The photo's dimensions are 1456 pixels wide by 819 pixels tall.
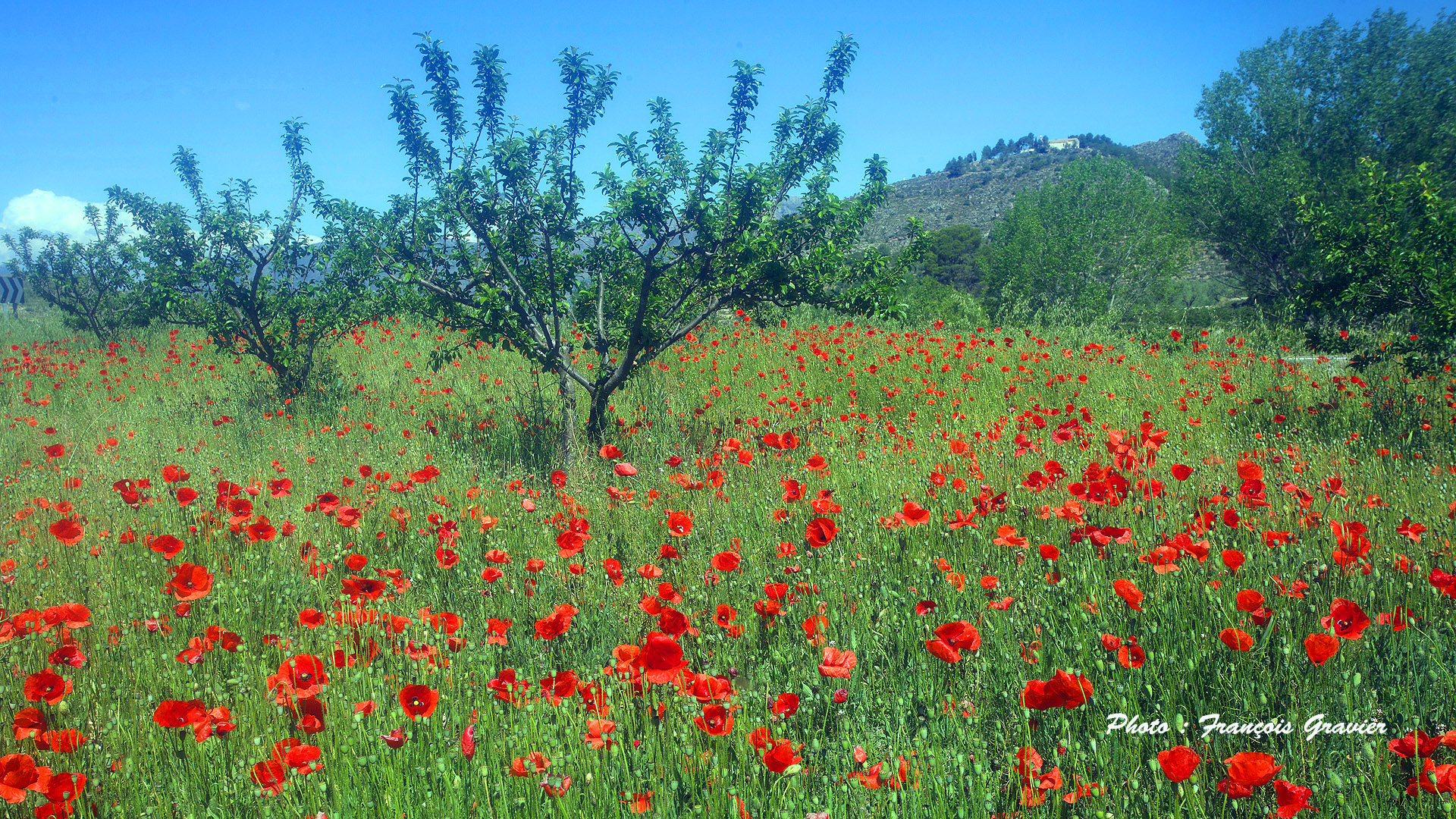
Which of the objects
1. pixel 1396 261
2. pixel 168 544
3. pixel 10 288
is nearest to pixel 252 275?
pixel 168 544

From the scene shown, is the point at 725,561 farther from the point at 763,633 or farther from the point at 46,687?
the point at 46,687

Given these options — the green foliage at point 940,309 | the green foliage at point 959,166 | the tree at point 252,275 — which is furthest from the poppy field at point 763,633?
the green foliage at point 959,166

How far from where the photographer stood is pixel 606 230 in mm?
5367

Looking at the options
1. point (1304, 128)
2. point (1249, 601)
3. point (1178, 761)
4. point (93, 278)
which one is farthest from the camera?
point (1304, 128)

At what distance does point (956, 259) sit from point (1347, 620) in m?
61.1

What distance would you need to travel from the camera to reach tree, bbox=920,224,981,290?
54.7 meters

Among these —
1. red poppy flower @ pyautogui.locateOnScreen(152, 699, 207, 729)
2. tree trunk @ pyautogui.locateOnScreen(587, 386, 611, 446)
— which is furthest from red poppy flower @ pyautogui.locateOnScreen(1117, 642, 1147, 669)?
tree trunk @ pyautogui.locateOnScreen(587, 386, 611, 446)

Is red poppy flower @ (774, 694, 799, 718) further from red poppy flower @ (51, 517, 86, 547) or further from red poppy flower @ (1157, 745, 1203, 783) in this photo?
red poppy flower @ (51, 517, 86, 547)

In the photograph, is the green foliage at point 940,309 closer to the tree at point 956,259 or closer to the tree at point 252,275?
the tree at point 252,275

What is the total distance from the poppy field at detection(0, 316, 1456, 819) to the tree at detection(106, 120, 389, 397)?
3.55 m

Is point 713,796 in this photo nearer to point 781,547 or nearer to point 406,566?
point 781,547

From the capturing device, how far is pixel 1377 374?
683 cm

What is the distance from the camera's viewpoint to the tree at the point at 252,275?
7949mm

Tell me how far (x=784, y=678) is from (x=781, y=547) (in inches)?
23.2
